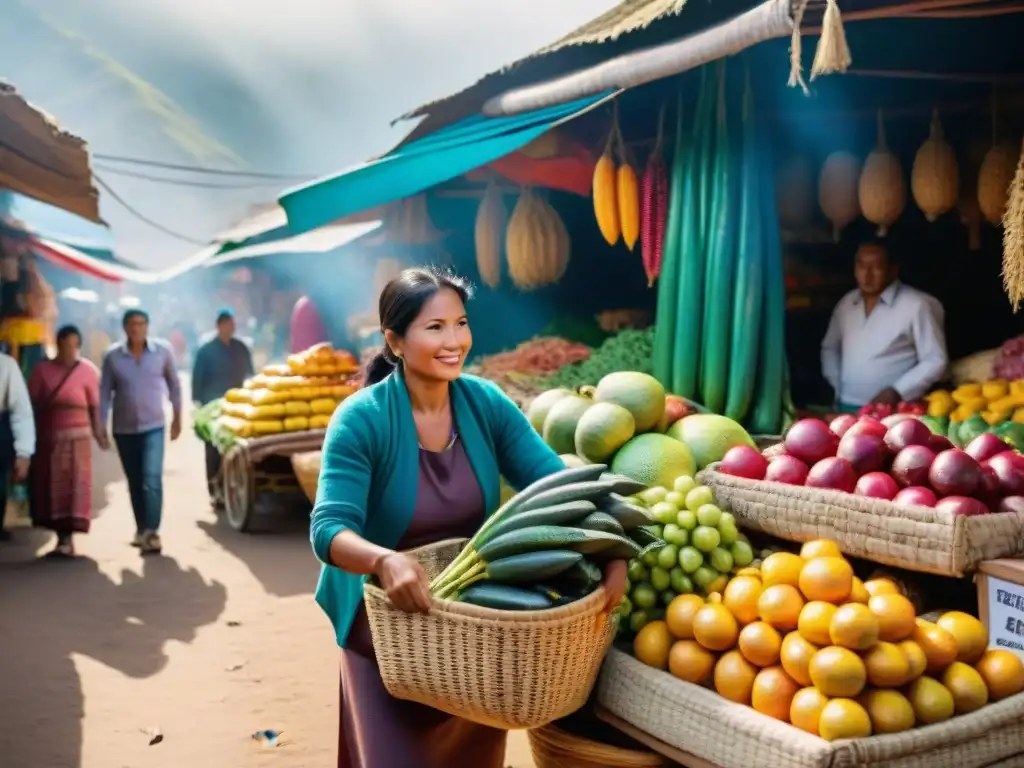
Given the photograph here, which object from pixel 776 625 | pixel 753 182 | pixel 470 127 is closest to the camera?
pixel 776 625

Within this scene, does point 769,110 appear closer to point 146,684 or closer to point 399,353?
point 399,353

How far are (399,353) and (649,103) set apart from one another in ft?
14.4

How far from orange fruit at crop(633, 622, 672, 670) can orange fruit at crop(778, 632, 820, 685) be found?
377 millimetres

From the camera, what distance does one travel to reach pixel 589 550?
2.22 meters

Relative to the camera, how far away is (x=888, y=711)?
2.20m

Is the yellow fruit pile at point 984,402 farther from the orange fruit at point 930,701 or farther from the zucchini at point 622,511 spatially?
the zucchini at point 622,511

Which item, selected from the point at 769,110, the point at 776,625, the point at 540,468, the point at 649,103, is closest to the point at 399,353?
the point at 540,468

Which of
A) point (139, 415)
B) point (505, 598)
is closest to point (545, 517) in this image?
point (505, 598)

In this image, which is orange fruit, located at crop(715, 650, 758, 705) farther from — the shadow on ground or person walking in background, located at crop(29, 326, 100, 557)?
person walking in background, located at crop(29, 326, 100, 557)

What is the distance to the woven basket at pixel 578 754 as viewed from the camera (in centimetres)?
259

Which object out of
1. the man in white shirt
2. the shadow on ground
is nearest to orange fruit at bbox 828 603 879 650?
the man in white shirt

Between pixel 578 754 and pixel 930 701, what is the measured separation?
0.95 meters

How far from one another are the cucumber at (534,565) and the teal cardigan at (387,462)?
0.39 metres

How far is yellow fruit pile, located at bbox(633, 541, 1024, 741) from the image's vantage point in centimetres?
222
